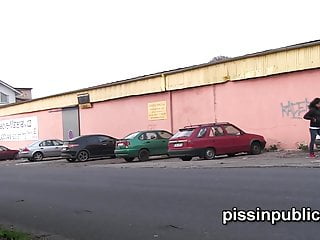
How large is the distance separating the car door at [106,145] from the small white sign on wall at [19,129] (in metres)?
17.1

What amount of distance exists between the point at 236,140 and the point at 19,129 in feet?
97.8

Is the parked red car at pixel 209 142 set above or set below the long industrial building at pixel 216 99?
below

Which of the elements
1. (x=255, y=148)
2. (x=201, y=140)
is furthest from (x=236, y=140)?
(x=201, y=140)

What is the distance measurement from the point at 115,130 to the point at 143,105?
343 cm

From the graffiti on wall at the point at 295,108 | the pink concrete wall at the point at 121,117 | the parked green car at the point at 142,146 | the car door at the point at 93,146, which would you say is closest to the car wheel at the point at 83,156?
the car door at the point at 93,146

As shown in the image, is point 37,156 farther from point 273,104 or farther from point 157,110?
point 273,104

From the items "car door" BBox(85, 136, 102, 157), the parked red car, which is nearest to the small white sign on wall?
"car door" BBox(85, 136, 102, 157)

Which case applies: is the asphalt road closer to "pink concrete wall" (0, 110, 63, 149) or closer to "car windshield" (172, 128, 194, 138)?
"car windshield" (172, 128, 194, 138)

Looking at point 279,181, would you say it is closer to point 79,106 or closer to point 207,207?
point 207,207

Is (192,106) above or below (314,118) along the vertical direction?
above

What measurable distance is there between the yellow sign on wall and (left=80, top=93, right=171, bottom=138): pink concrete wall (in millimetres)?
221

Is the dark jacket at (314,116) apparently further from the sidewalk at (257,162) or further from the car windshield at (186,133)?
the car windshield at (186,133)

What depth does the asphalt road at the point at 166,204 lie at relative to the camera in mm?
7223

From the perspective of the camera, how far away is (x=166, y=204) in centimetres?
953
